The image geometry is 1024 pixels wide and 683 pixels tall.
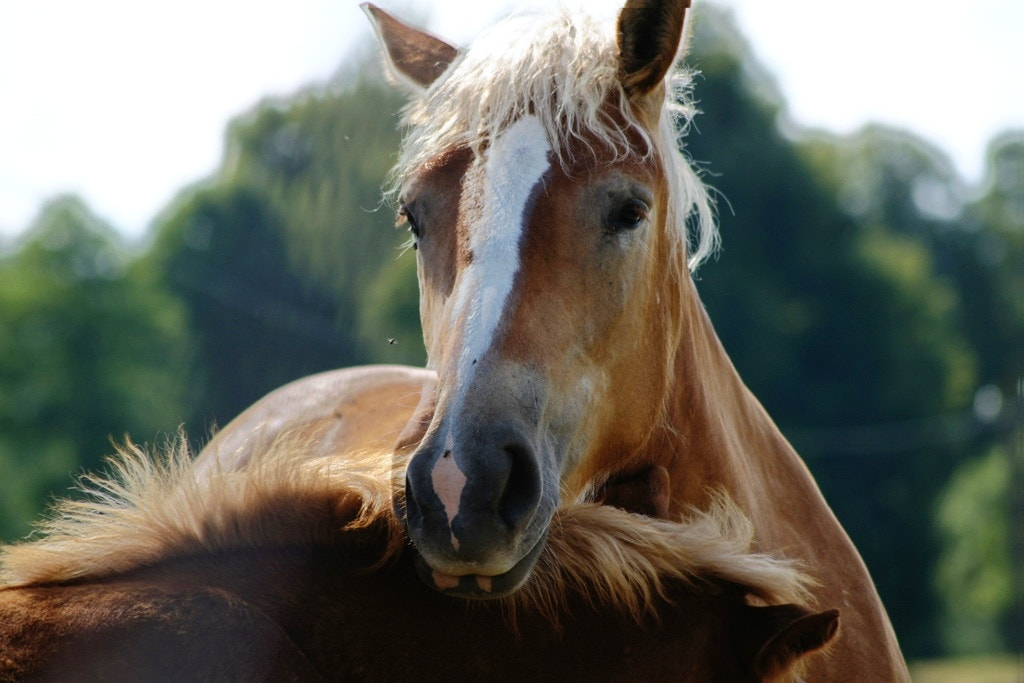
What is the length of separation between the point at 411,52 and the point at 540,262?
4.33ft

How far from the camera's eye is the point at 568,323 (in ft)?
7.81

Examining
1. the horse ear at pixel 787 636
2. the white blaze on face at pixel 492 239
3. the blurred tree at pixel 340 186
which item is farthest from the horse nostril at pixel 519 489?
the blurred tree at pixel 340 186

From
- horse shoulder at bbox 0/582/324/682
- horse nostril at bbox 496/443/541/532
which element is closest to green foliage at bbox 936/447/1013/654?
horse nostril at bbox 496/443/541/532

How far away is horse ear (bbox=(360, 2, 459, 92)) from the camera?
3314mm

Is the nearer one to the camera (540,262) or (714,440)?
(540,262)

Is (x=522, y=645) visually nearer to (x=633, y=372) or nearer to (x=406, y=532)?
(x=406, y=532)

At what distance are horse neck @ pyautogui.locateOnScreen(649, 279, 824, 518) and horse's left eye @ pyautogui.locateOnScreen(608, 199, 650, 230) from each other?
466 millimetres

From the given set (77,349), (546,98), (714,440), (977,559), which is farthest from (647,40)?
(977,559)

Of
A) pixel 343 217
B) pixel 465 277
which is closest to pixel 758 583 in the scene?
pixel 465 277

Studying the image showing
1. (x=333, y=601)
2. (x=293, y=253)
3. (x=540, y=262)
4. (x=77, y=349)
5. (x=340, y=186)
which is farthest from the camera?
(x=77, y=349)

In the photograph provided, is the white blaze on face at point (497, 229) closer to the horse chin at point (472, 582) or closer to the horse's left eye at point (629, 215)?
the horse's left eye at point (629, 215)

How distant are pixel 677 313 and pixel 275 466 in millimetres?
1407

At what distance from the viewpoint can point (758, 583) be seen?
1784 mm

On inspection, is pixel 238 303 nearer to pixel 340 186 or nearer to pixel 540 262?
pixel 340 186
